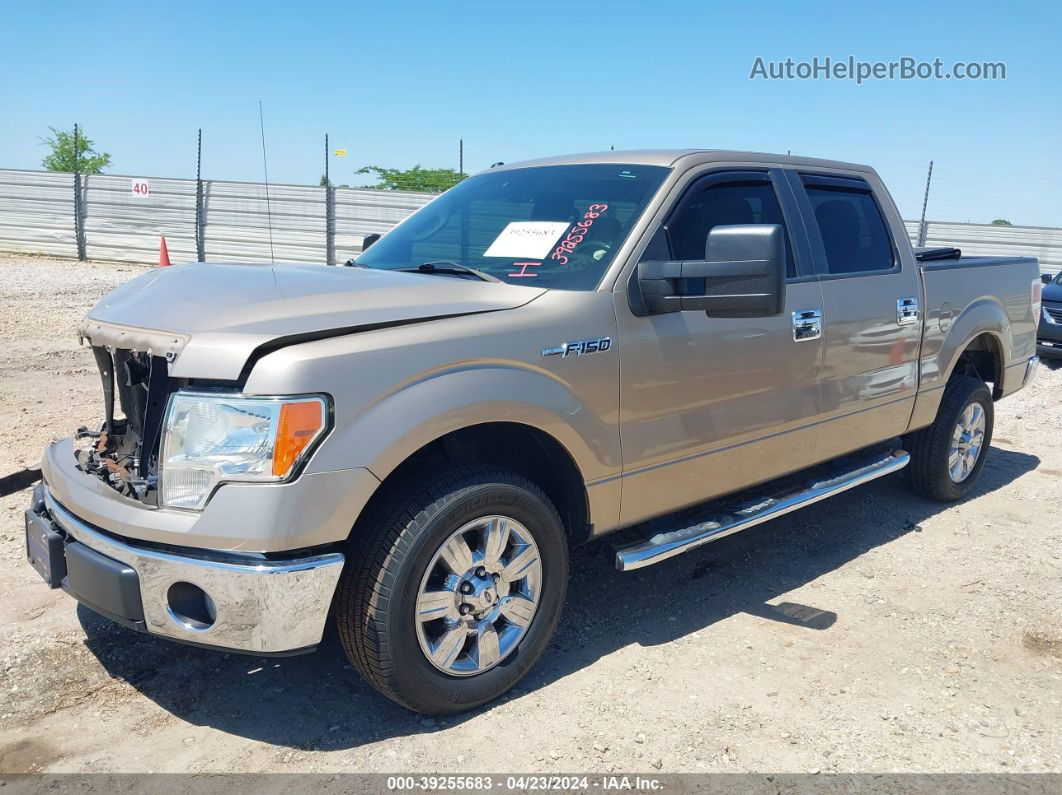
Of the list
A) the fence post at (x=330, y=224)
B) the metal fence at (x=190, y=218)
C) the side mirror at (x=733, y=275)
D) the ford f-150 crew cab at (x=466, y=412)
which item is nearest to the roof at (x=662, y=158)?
the ford f-150 crew cab at (x=466, y=412)

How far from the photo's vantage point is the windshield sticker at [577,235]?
340cm

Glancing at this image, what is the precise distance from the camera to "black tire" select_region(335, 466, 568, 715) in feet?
8.79

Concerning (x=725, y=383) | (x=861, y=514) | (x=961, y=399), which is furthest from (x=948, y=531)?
(x=725, y=383)

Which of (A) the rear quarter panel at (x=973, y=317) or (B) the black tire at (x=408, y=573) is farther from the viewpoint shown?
(A) the rear quarter panel at (x=973, y=317)

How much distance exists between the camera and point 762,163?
4094 millimetres

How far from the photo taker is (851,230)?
457cm

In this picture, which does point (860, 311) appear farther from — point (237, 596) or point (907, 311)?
point (237, 596)

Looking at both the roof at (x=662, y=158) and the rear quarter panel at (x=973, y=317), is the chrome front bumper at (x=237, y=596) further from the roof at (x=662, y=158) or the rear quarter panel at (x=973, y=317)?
the rear quarter panel at (x=973, y=317)

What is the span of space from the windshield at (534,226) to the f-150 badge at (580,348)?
8.5 inches

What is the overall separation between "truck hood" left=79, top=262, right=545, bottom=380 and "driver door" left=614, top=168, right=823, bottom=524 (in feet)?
1.81

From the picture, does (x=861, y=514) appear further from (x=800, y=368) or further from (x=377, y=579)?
(x=377, y=579)

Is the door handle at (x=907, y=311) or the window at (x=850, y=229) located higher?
the window at (x=850, y=229)

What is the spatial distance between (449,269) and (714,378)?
3.81ft

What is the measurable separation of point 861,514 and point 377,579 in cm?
367
